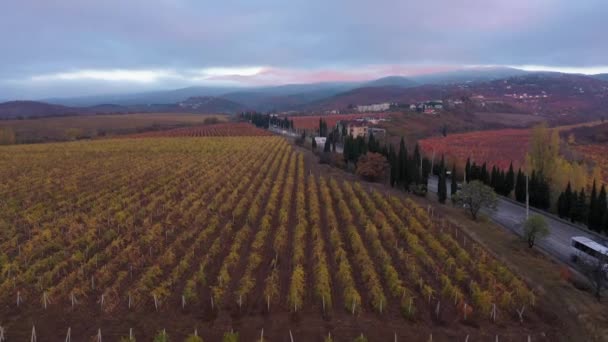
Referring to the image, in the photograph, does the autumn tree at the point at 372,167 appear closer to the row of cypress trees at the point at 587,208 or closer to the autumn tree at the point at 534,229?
the row of cypress trees at the point at 587,208

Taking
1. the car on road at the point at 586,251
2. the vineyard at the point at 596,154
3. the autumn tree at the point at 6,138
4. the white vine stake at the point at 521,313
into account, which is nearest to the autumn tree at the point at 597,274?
the car on road at the point at 586,251

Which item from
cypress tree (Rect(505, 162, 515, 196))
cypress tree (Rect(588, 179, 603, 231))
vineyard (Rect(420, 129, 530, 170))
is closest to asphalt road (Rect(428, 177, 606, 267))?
cypress tree (Rect(588, 179, 603, 231))

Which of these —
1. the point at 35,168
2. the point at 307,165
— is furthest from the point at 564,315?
the point at 35,168

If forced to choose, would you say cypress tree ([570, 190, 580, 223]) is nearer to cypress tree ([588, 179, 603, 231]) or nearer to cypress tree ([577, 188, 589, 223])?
cypress tree ([577, 188, 589, 223])

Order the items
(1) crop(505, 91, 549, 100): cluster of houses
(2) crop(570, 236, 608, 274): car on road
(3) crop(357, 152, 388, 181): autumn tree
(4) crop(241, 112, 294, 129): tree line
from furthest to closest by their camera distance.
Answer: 1. (1) crop(505, 91, 549, 100): cluster of houses
2. (4) crop(241, 112, 294, 129): tree line
3. (3) crop(357, 152, 388, 181): autumn tree
4. (2) crop(570, 236, 608, 274): car on road

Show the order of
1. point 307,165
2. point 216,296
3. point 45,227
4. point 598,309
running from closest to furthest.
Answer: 1. point 216,296
2. point 598,309
3. point 45,227
4. point 307,165

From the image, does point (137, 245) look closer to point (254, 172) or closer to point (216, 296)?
point (216, 296)
